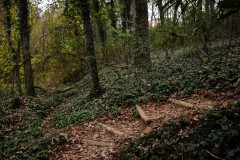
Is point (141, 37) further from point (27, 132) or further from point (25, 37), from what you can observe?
point (27, 132)

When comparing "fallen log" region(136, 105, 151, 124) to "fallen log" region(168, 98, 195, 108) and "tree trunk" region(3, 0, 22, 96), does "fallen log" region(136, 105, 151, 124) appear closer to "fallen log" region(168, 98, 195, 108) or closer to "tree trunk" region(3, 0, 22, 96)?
"fallen log" region(168, 98, 195, 108)

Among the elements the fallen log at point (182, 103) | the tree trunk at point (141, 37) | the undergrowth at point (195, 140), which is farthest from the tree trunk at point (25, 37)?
the undergrowth at point (195, 140)

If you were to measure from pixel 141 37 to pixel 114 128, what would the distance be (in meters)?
6.58

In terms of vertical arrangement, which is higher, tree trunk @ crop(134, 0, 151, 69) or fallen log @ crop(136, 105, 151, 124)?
tree trunk @ crop(134, 0, 151, 69)

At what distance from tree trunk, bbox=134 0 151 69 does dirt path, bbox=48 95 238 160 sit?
471 cm

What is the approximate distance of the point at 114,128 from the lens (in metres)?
7.52

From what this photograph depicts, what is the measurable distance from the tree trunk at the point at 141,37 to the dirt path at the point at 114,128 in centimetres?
471

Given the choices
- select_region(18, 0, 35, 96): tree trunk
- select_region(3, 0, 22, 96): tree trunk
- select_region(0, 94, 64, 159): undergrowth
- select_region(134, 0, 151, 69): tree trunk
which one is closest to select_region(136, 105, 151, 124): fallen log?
select_region(0, 94, 64, 159): undergrowth

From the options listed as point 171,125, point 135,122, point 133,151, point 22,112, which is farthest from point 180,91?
point 22,112

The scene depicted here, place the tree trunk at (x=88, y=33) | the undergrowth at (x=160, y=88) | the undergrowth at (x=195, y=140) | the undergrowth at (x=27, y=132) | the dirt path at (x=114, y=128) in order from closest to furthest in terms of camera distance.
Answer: the undergrowth at (x=195, y=140) < the dirt path at (x=114, y=128) < the undergrowth at (x=27, y=132) < the undergrowth at (x=160, y=88) < the tree trunk at (x=88, y=33)

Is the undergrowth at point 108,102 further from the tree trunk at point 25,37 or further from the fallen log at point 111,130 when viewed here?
the tree trunk at point 25,37

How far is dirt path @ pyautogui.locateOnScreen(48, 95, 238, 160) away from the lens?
621 cm

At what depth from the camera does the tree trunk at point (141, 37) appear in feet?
42.2

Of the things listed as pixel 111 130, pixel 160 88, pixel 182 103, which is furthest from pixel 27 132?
pixel 182 103
